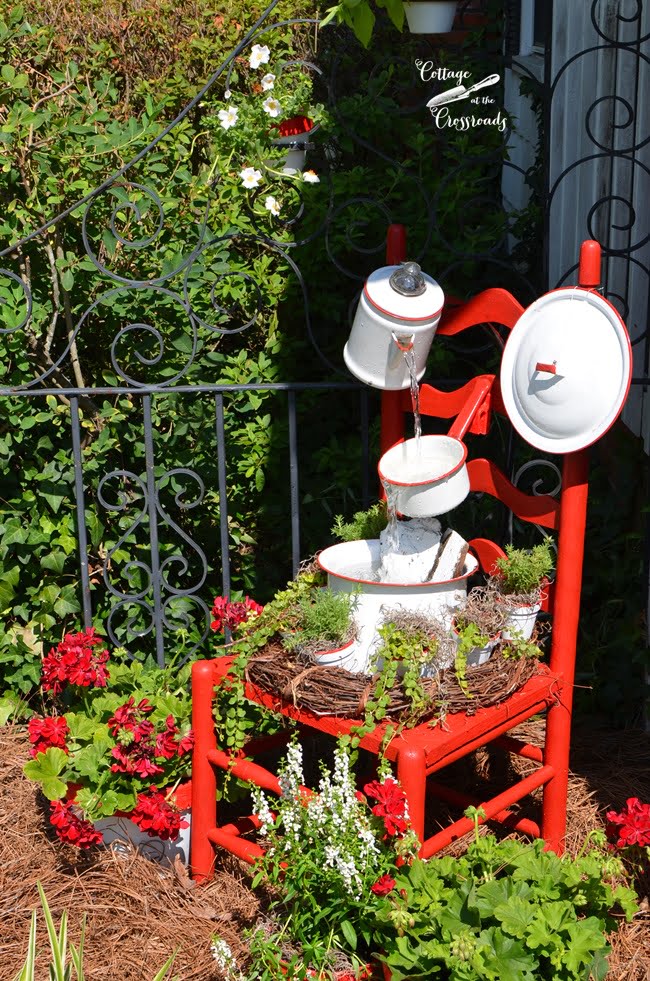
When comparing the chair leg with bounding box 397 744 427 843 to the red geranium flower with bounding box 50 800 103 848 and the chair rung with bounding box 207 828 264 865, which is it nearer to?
the chair rung with bounding box 207 828 264 865

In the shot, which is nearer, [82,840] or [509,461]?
[82,840]

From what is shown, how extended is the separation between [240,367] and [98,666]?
1.13 metres

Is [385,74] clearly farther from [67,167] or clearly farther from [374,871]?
[374,871]

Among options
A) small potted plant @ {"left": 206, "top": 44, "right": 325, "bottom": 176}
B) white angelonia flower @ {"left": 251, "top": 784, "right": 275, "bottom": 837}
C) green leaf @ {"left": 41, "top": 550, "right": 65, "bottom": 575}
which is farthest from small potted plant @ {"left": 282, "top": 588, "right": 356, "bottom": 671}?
small potted plant @ {"left": 206, "top": 44, "right": 325, "bottom": 176}

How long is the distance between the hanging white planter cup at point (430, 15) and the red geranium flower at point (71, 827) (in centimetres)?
243

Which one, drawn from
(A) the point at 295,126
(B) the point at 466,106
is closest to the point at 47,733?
(A) the point at 295,126

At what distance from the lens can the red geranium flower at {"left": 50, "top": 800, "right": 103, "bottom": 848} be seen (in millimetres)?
2328

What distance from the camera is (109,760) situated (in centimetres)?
242

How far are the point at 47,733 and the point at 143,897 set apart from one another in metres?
Result: 0.44

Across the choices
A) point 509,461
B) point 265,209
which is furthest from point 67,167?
point 509,461

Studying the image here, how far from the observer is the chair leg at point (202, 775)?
7.62ft

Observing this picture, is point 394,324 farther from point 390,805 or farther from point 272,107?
point 272,107

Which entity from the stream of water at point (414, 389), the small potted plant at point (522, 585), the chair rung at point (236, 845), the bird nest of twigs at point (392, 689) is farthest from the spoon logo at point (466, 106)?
the chair rung at point (236, 845)

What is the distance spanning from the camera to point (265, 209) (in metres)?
3.11
